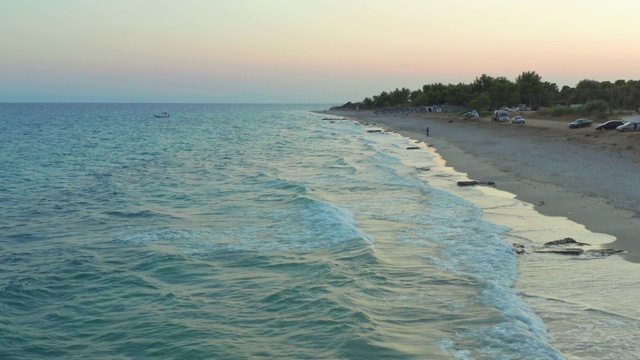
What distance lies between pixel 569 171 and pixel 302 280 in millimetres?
20585

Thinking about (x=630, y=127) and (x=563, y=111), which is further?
(x=563, y=111)

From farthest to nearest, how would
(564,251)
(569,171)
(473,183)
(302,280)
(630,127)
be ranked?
(630,127)
(569,171)
(473,183)
(564,251)
(302,280)

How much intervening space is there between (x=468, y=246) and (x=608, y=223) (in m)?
4.97

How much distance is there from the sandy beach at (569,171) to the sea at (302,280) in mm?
1009

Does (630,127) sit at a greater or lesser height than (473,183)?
greater

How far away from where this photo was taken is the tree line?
324 ft

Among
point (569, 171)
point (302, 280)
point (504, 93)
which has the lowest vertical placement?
point (302, 280)

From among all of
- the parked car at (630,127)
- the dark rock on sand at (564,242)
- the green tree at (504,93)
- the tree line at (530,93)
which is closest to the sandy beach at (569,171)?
the dark rock on sand at (564,242)

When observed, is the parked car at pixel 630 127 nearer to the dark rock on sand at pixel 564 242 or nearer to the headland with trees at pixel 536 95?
the headland with trees at pixel 536 95

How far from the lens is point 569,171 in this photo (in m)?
28.7

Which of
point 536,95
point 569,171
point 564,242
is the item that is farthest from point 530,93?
point 564,242

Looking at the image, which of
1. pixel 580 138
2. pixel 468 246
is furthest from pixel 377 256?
pixel 580 138

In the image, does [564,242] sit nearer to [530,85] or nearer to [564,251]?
[564,251]

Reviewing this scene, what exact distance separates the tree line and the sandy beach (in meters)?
44.7
